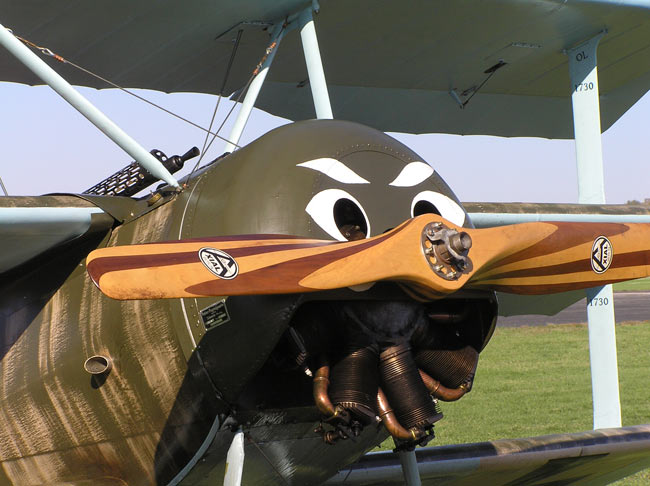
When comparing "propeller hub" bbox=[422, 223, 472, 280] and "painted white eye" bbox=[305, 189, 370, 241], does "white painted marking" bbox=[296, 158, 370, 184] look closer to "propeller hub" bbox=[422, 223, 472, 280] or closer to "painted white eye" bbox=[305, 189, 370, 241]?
"painted white eye" bbox=[305, 189, 370, 241]

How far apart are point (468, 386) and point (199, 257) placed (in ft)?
4.59

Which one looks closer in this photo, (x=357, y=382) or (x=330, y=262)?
(x=330, y=262)

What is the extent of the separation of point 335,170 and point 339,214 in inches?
7.0

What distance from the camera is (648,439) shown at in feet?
24.6

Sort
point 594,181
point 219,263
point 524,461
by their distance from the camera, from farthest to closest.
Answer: point 594,181, point 524,461, point 219,263

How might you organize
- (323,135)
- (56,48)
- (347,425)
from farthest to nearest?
(56,48)
(323,135)
(347,425)

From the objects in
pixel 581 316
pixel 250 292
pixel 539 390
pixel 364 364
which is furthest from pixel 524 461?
pixel 581 316

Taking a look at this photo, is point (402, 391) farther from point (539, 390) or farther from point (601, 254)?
point (539, 390)

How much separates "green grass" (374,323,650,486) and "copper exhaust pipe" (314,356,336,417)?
753 cm

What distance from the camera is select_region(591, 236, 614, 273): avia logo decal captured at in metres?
3.93

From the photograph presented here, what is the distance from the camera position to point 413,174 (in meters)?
4.02

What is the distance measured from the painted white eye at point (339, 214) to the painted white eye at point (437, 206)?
0.25 metres

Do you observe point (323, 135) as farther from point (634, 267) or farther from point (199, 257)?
point (634, 267)

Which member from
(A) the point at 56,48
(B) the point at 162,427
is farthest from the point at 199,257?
(A) the point at 56,48
